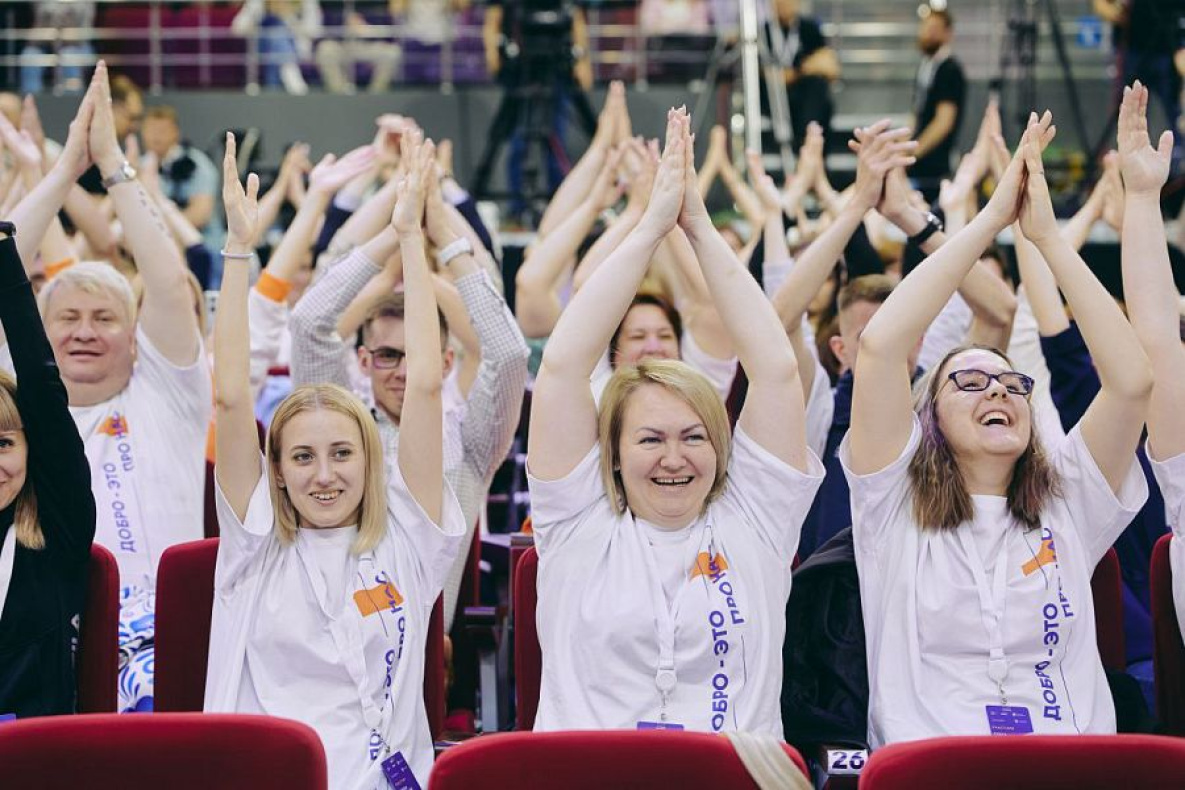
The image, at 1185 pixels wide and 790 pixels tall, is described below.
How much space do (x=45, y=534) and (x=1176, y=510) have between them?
6.52ft

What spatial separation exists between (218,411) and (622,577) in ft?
2.50

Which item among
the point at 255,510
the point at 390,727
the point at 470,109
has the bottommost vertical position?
the point at 390,727

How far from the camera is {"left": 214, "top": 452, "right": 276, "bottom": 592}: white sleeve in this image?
2486 mm

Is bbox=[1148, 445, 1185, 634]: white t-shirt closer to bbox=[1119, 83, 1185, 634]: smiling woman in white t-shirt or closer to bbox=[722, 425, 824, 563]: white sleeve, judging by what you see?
bbox=[1119, 83, 1185, 634]: smiling woman in white t-shirt

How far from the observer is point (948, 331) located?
3.65m

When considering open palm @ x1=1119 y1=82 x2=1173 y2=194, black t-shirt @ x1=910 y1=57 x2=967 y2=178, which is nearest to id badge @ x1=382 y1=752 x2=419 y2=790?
open palm @ x1=1119 y1=82 x2=1173 y2=194

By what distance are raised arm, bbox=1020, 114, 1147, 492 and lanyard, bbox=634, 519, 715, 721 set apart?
0.70 metres

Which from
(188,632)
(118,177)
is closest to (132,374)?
(118,177)

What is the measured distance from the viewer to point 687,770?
6.10 feet

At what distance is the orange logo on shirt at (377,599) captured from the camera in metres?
2.46

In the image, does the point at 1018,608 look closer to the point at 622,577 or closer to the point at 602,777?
the point at 622,577

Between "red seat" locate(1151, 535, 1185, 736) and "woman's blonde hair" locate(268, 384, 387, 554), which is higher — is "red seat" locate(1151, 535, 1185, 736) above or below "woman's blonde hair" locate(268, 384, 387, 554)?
below

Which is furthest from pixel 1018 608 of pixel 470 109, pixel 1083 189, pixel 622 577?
pixel 470 109

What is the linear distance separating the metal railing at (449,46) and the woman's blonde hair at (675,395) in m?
6.31
